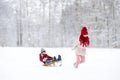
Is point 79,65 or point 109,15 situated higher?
point 109,15

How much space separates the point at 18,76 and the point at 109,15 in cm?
771

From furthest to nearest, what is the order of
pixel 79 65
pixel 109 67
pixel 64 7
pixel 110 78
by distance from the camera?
pixel 64 7
pixel 79 65
pixel 109 67
pixel 110 78

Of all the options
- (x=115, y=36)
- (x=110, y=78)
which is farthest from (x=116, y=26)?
(x=110, y=78)

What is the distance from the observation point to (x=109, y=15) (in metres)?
12.0

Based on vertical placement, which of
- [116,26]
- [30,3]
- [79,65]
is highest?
[30,3]

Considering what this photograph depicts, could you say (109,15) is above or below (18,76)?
above

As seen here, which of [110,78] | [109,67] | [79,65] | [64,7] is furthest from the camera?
[64,7]

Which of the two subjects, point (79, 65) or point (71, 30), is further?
point (71, 30)

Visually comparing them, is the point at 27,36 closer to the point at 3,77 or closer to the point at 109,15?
the point at 109,15

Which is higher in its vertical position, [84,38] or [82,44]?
[84,38]

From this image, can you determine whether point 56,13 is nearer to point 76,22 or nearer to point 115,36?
point 76,22

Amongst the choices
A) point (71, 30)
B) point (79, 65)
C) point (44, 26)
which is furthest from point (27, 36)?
point (79, 65)

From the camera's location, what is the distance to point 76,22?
12055 mm

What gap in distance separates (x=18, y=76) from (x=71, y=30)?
7.33 m
